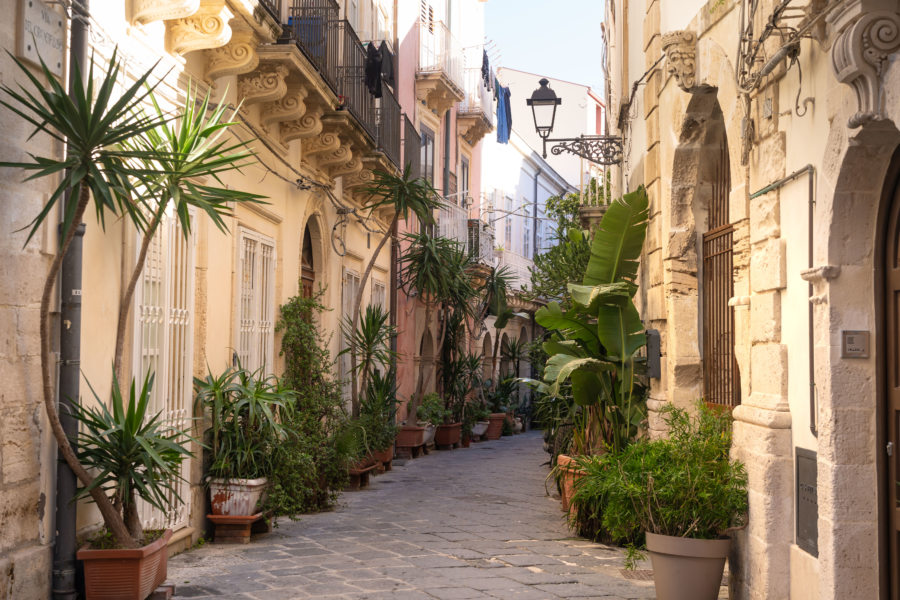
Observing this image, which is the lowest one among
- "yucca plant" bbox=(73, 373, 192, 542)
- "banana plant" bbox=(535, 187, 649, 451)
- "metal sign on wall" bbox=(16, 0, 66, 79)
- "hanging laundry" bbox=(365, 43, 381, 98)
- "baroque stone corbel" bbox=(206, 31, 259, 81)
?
"yucca plant" bbox=(73, 373, 192, 542)

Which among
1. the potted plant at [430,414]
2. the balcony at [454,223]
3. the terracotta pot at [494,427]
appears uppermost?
the balcony at [454,223]

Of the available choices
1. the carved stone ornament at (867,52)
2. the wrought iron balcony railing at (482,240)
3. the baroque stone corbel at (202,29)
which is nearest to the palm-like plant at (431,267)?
the wrought iron balcony railing at (482,240)

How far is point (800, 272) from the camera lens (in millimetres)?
5562

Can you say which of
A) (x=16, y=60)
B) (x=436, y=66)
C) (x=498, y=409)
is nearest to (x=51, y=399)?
(x=16, y=60)

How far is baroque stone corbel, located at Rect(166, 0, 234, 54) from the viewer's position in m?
7.58

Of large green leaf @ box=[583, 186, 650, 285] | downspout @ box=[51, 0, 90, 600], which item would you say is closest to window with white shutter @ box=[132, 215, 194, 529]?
downspout @ box=[51, 0, 90, 600]

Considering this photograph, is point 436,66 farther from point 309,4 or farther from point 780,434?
point 780,434

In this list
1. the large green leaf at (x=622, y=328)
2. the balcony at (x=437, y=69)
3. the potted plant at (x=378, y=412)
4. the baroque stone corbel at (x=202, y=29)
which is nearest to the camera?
the baroque stone corbel at (x=202, y=29)

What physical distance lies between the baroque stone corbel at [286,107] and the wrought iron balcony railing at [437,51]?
1019 cm

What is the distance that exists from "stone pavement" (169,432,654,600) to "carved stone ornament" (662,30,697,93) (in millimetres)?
3703

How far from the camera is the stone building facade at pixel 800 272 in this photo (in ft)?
15.9

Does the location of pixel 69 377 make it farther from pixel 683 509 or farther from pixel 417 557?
pixel 683 509

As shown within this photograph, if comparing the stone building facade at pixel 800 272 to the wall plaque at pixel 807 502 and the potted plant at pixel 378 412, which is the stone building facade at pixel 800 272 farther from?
the potted plant at pixel 378 412

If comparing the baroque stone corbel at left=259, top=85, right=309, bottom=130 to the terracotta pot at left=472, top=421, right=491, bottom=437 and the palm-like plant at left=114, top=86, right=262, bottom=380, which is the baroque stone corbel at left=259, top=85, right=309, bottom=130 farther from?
the terracotta pot at left=472, top=421, right=491, bottom=437
